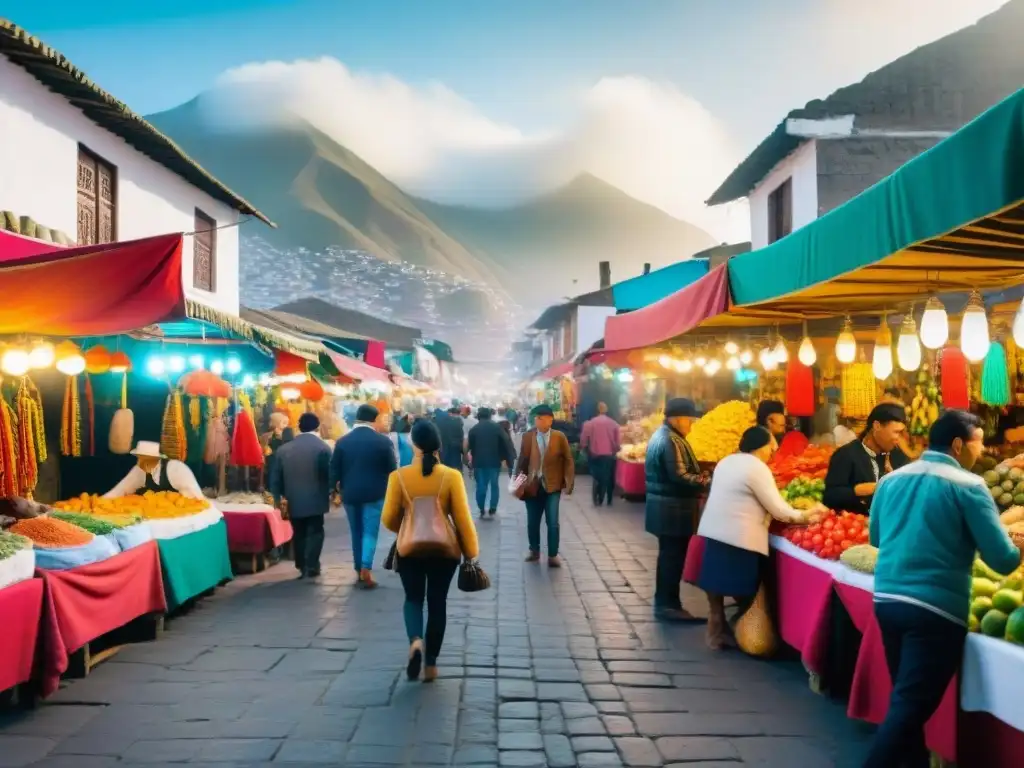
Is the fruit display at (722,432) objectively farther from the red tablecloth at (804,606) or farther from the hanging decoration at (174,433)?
the hanging decoration at (174,433)

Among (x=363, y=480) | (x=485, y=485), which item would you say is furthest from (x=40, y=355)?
(x=485, y=485)

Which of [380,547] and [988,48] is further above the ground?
[988,48]

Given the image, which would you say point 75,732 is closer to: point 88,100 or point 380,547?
point 380,547

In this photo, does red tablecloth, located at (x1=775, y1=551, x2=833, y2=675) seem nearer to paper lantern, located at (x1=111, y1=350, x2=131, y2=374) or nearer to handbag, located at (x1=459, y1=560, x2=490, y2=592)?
handbag, located at (x1=459, y1=560, x2=490, y2=592)

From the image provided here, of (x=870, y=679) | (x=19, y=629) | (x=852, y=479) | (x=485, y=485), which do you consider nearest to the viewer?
(x=870, y=679)

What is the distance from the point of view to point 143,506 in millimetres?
7855

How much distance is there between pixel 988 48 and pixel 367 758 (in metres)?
17.3

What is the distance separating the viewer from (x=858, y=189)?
50.5 ft

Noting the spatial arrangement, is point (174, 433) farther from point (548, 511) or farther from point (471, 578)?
point (471, 578)

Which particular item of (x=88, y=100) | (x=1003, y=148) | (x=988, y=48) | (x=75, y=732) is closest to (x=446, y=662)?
(x=75, y=732)

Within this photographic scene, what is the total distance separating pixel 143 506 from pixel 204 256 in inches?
431

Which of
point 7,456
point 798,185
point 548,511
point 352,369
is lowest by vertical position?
point 548,511

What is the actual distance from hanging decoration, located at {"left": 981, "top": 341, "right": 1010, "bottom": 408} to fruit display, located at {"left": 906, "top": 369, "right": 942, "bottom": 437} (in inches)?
54.2

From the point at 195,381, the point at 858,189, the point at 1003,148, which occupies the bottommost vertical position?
the point at 195,381
